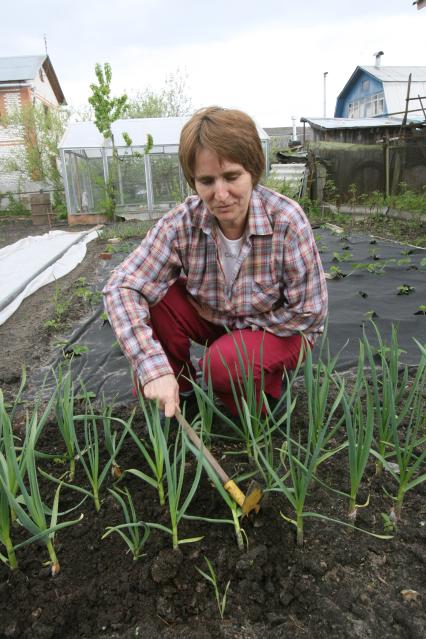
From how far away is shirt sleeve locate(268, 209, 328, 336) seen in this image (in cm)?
158

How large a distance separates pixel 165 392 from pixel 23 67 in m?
17.2

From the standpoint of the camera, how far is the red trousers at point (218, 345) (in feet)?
5.41

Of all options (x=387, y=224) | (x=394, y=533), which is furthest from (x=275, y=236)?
(x=387, y=224)

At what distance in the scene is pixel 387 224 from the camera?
6977mm

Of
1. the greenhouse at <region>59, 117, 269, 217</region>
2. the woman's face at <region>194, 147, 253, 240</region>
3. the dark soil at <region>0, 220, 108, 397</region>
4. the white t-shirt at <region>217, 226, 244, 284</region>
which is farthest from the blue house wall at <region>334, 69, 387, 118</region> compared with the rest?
the woman's face at <region>194, 147, 253, 240</region>

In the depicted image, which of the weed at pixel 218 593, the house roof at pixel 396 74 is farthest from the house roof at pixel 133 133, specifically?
the house roof at pixel 396 74

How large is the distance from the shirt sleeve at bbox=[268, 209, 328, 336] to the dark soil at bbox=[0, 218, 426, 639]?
588mm

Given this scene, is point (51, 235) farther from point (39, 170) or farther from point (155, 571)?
point (155, 571)

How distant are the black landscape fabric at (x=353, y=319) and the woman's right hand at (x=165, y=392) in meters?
0.41

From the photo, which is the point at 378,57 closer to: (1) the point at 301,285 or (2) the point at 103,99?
(2) the point at 103,99

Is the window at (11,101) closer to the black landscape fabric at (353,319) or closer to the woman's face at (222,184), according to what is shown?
the black landscape fabric at (353,319)

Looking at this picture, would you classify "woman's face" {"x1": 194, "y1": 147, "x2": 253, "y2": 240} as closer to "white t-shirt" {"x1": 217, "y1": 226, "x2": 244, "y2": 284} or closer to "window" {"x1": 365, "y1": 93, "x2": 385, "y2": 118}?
"white t-shirt" {"x1": 217, "y1": 226, "x2": 244, "y2": 284}

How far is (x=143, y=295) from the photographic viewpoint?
5.44ft

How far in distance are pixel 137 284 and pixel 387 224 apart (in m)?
6.22
